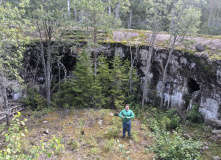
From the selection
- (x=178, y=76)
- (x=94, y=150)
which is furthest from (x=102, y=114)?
(x=178, y=76)

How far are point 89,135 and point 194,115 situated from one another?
7746 mm

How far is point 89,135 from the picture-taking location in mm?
8922

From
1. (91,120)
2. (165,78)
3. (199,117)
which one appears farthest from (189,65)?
(91,120)

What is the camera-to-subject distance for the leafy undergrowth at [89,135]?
725 centimetres

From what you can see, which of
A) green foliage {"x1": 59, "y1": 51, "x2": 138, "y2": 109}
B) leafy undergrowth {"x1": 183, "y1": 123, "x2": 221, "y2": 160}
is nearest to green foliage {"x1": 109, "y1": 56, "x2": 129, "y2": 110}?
green foliage {"x1": 59, "y1": 51, "x2": 138, "y2": 109}

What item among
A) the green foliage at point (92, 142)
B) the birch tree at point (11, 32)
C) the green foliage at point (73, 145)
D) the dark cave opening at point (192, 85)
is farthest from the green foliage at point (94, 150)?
the dark cave opening at point (192, 85)

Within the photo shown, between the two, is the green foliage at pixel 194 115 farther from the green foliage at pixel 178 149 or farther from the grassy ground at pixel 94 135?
the green foliage at pixel 178 149

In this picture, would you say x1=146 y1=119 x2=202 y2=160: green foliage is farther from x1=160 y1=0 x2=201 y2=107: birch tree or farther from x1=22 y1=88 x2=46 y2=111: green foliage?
x1=22 y1=88 x2=46 y2=111: green foliage

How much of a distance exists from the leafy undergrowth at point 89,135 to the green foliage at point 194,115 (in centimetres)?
371

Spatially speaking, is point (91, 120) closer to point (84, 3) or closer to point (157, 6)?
point (84, 3)

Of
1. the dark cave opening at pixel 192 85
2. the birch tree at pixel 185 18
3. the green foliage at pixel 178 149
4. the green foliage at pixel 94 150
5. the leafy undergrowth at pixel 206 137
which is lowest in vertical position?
the leafy undergrowth at pixel 206 137

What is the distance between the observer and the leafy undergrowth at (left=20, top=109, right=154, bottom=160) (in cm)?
725

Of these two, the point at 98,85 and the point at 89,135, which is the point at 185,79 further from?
the point at 89,135

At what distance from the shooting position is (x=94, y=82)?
13266 mm
